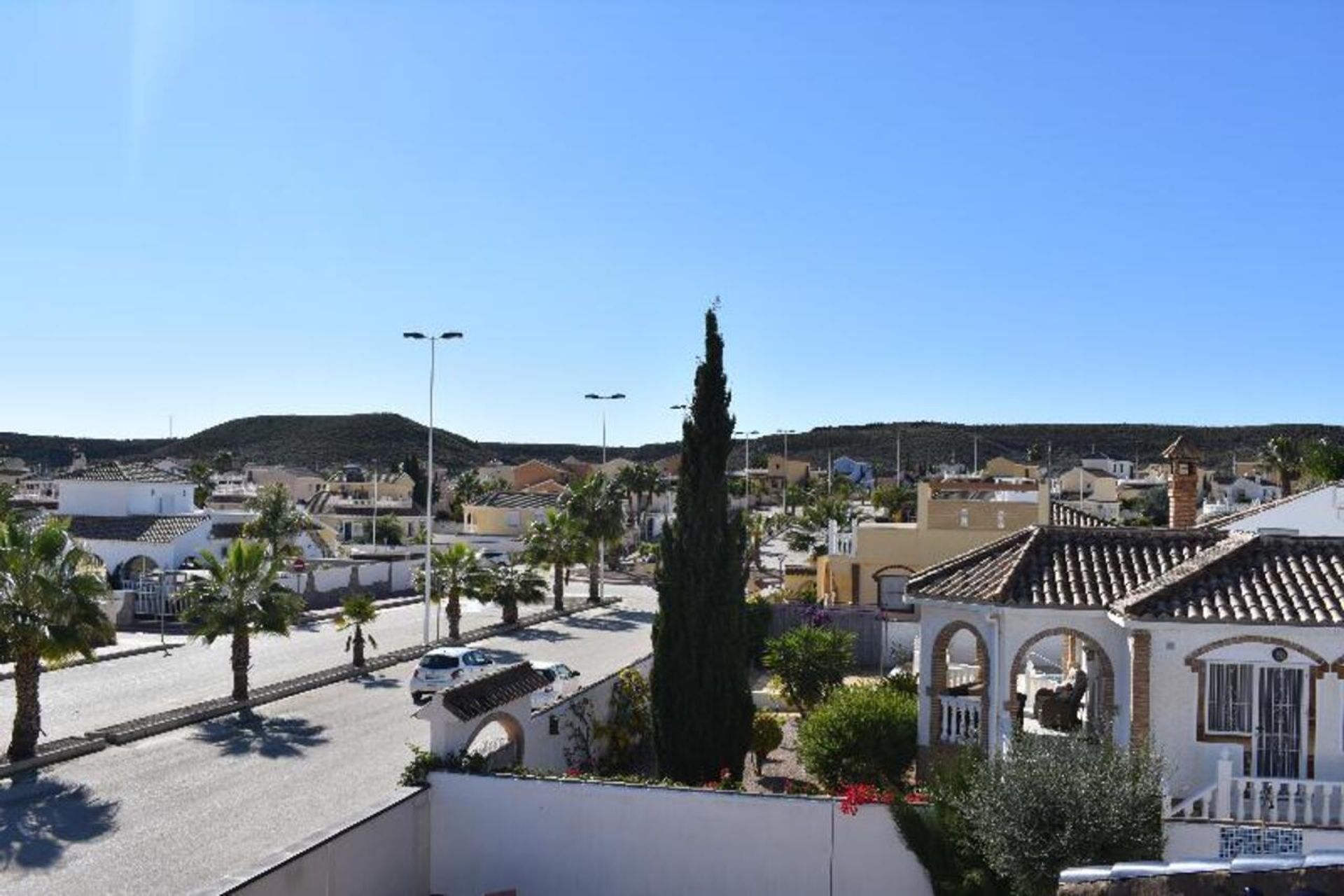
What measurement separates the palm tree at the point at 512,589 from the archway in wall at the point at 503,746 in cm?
2239

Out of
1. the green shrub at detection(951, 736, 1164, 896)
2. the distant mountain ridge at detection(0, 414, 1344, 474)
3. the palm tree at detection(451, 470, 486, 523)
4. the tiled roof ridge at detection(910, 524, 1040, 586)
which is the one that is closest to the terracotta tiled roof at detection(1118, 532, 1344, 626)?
the tiled roof ridge at detection(910, 524, 1040, 586)

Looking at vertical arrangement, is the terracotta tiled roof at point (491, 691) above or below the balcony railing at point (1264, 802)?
above

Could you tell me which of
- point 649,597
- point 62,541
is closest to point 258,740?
point 62,541

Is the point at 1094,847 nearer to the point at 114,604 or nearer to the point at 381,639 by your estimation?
the point at 381,639

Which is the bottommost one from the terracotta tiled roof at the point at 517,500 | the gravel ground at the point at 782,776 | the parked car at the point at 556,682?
the gravel ground at the point at 782,776

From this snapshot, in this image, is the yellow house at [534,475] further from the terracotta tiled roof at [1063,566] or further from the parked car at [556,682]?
the terracotta tiled roof at [1063,566]

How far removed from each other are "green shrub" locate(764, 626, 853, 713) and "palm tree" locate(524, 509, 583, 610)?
2149cm

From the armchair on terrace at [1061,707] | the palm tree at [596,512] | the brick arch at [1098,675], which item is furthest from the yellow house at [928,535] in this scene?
the brick arch at [1098,675]

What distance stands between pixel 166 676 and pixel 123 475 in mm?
21387

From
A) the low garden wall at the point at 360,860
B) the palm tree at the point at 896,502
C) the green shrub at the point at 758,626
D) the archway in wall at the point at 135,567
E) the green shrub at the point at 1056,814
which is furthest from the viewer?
the palm tree at the point at 896,502

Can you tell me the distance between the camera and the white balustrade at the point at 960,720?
61.0ft

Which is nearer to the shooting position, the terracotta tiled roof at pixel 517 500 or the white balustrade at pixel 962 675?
the white balustrade at pixel 962 675

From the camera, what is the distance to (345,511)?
3396 inches

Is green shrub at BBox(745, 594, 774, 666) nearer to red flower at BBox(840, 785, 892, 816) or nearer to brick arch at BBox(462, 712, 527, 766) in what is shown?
brick arch at BBox(462, 712, 527, 766)
